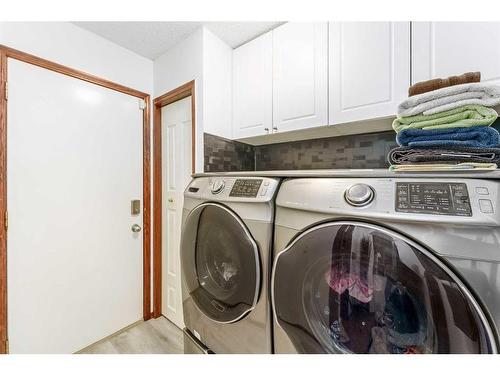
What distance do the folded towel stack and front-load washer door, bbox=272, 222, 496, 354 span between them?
0.32m

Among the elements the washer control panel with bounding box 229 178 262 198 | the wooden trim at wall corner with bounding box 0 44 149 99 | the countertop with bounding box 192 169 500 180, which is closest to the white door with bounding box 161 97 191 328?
the wooden trim at wall corner with bounding box 0 44 149 99

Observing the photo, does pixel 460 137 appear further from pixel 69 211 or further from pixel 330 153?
pixel 69 211

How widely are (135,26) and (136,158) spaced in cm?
95

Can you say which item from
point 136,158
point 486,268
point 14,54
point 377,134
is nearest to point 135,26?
point 14,54

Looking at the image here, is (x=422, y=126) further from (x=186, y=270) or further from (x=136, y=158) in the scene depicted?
(x=136, y=158)

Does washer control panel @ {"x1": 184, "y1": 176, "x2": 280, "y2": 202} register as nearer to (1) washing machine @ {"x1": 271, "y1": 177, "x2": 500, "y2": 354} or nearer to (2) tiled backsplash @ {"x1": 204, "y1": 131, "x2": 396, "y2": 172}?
(1) washing machine @ {"x1": 271, "y1": 177, "x2": 500, "y2": 354}

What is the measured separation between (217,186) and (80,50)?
149cm

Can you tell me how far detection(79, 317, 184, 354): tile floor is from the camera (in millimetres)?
1563

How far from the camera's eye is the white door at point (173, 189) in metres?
1.79

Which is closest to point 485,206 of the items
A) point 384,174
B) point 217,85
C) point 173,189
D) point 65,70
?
point 384,174

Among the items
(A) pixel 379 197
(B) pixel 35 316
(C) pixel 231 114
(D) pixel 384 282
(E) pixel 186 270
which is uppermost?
(C) pixel 231 114

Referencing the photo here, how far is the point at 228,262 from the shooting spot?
3.22 feet

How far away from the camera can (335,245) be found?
26.3 inches

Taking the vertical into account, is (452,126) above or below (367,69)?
below
